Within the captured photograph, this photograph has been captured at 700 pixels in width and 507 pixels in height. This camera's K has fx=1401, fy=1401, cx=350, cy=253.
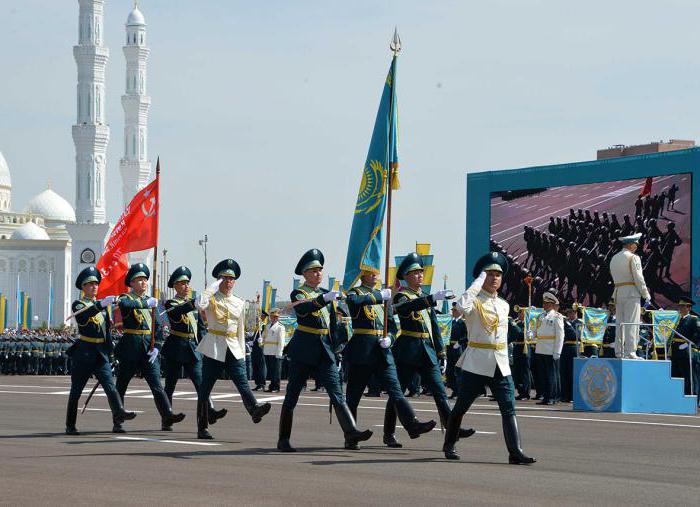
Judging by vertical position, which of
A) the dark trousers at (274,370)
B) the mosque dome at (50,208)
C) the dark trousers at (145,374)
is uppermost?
the mosque dome at (50,208)

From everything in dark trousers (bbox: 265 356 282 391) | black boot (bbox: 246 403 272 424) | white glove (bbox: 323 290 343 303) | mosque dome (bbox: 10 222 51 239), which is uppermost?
mosque dome (bbox: 10 222 51 239)

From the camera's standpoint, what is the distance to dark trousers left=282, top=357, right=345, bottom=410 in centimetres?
1284

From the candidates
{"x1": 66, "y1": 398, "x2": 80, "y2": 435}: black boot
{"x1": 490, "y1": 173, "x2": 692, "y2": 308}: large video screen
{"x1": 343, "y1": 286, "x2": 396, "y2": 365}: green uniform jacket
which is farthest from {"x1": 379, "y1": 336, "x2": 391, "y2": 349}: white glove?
{"x1": 490, "y1": 173, "x2": 692, "y2": 308}: large video screen

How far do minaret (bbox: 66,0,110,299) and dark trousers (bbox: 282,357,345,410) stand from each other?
11453 centimetres

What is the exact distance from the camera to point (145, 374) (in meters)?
15.5

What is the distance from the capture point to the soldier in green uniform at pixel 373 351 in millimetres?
12992

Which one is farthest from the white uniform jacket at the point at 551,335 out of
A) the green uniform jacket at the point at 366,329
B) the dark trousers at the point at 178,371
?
the green uniform jacket at the point at 366,329

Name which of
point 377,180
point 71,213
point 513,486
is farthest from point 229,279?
point 71,213

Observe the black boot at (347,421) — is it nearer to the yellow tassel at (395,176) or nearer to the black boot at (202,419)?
the black boot at (202,419)

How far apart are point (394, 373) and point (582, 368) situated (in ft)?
25.3

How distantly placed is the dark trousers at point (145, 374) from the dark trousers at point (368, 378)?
103 inches

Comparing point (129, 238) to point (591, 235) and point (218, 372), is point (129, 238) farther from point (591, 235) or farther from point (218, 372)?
point (591, 235)

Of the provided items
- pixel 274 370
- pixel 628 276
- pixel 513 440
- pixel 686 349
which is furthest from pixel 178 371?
pixel 274 370

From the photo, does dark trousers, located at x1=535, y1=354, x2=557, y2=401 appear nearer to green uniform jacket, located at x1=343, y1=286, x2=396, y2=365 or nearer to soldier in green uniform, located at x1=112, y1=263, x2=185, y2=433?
soldier in green uniform, located at x1=112, y1=263, x2=185, y2=433
